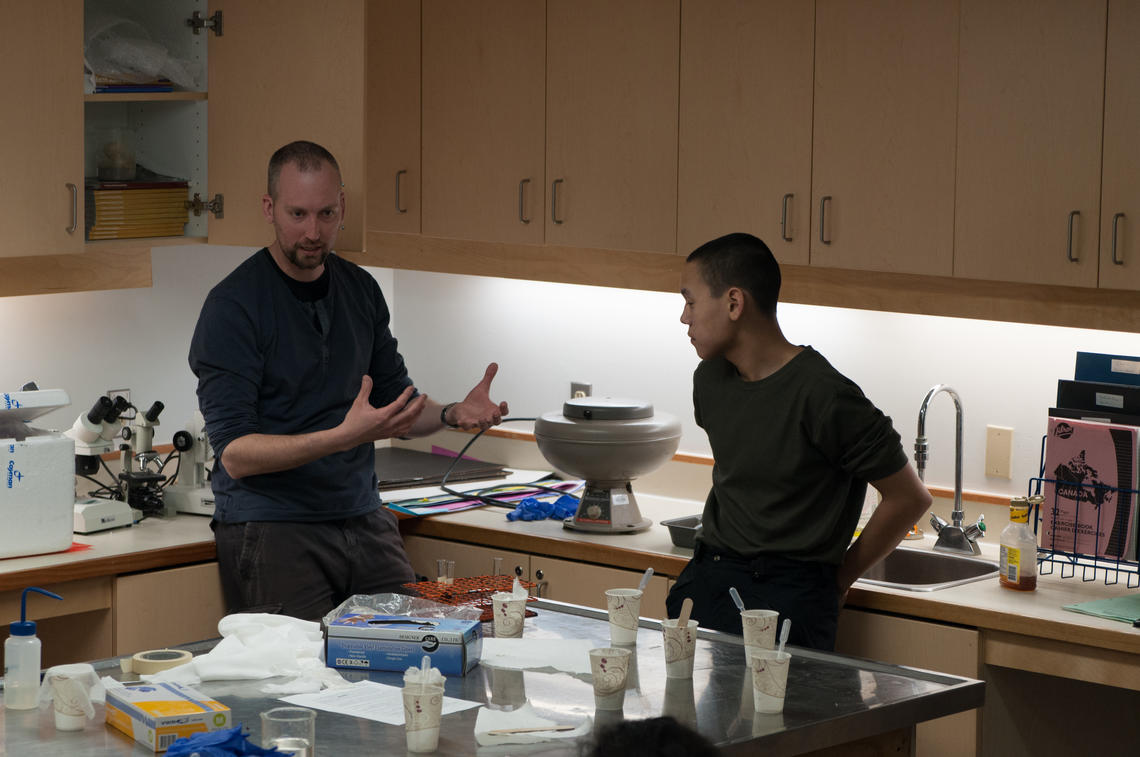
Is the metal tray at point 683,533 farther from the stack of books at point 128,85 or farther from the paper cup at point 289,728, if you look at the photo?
the stack of books at point 128,85

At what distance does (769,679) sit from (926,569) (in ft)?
5.18

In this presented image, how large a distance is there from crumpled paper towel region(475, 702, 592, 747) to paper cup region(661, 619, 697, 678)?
272 mm

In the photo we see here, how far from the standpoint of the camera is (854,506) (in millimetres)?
3221

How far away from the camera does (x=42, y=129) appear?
12.8 ft

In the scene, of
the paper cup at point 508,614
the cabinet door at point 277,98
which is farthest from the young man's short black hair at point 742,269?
the cabinet door at point 277,98

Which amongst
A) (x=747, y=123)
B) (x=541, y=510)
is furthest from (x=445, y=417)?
(x=747, y=123)

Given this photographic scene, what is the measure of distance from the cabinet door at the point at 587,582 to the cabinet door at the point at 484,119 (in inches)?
36.2

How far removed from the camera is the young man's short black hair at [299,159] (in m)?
3.59

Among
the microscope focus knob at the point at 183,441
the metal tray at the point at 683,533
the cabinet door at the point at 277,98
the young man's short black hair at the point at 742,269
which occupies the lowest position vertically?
the metal tray at the point at 683,533

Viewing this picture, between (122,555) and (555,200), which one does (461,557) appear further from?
(555,200)

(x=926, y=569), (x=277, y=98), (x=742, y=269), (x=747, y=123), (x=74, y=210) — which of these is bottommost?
(x=926, y=569)

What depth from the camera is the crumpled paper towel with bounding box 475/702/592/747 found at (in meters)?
2.24

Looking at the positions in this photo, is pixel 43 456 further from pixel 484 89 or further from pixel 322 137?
pixel 484 89

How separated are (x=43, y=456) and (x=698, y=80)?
72.6 inches
